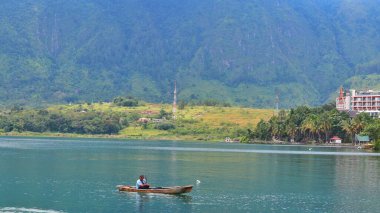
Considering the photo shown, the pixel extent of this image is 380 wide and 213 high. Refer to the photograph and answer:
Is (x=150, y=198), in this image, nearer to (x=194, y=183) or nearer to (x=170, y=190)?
(x=170, y=190)

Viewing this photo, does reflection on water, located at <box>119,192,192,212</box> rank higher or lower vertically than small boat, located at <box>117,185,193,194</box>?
lower

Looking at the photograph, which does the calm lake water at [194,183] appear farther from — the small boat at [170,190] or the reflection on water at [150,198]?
the small boat at [170,190]

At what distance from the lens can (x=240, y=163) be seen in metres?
125

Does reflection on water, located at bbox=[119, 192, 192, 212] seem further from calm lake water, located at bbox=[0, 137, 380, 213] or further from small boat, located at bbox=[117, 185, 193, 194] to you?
small boat, located at bbox=[117, 185, 193, 194]

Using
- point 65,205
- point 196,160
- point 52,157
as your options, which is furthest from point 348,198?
point 52,157

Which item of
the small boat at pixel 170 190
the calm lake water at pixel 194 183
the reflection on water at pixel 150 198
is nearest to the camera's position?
the calm lake water at pixel 194 183

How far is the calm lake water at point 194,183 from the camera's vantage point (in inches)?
2788

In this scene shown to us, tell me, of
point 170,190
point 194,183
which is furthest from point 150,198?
point 194,183

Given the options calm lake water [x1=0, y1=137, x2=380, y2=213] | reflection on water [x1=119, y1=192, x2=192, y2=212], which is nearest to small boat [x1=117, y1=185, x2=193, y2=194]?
reflection on water [x1=119, y1=192, x2=192, y2=212]

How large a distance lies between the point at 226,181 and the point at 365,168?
33404mm

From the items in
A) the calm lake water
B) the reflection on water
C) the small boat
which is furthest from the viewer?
the small boat

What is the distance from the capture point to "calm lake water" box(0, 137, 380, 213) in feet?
232

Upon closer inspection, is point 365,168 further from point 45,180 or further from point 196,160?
point 45,180

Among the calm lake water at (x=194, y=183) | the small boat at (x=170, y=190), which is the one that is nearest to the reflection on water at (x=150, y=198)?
the calm lake water at (x=194, y=183)
